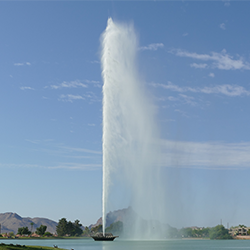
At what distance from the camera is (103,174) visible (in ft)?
294

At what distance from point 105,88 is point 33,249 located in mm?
44898

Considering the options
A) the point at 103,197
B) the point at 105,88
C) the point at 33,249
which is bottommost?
the point at 33,249

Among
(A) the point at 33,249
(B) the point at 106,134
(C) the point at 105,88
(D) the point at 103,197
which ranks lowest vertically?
(A) the point at 33,249

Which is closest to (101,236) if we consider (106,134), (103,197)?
(103,197)

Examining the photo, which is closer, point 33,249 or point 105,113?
point 33,249

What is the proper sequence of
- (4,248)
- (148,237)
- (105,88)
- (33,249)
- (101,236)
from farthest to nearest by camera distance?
(148,237) < (101,236) < (105,88) < (33,249) < (4,248)

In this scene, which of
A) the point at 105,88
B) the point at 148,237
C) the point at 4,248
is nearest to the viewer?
the point at 4,248

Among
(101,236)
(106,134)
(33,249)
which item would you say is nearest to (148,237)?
(101,236)

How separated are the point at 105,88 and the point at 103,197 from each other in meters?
27.8

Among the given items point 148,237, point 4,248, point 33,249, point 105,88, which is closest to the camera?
point 4,248

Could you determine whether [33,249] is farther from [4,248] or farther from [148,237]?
[148,237]

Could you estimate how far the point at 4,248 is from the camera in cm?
5044

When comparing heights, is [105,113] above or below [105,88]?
below

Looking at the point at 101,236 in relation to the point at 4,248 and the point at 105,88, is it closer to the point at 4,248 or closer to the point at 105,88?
the point at 105,88
